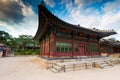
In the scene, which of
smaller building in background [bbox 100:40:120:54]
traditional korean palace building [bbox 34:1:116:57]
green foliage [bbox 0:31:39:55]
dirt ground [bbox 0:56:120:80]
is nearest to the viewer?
dirt ground [bbox 0:56:120:80]

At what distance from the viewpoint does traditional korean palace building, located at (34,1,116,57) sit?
402 inches

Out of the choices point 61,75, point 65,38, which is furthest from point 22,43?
point 61,75

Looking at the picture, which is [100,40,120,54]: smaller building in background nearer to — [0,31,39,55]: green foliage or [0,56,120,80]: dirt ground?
[0,56,120,80]: dirt ground

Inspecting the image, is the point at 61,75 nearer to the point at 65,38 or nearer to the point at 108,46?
the point at 65,38

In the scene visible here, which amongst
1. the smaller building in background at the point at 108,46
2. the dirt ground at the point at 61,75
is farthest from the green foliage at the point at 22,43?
the dirt ground at the point at 61,75

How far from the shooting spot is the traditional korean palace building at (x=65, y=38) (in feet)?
33.5

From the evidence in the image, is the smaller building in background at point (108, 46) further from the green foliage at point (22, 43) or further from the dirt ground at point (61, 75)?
the green foliage at point (22, 43)

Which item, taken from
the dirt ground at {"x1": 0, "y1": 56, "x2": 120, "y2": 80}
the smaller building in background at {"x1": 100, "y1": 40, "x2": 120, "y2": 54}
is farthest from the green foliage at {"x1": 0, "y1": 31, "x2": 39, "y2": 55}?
the dirt ground at {"x1": 0, "y1": 56, "x2": 120, "y2": 80}

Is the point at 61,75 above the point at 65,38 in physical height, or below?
below

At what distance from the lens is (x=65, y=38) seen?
1237cm

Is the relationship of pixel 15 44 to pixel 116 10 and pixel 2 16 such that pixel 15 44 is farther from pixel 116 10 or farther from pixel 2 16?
pixel 116 10

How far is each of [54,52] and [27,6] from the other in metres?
9.22

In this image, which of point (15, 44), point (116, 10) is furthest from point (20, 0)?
point (15, 44)

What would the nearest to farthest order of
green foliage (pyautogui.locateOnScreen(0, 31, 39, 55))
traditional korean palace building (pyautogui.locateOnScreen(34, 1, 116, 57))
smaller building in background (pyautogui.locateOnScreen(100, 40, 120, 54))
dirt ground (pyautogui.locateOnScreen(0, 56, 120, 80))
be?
1. dirt ground (pyautogui.locateOnScreen(0, 56, 120, 80))
2. traditional korean palace building (pyautogui.locateOnScreen(34, 1, 116, 57))
3. smaller building in background (pyautogui.locateOnScreen(100, 40, 120, 54))
4. green foliage (pyautogui.locateOnScreen(0, 31, 39, 55))
